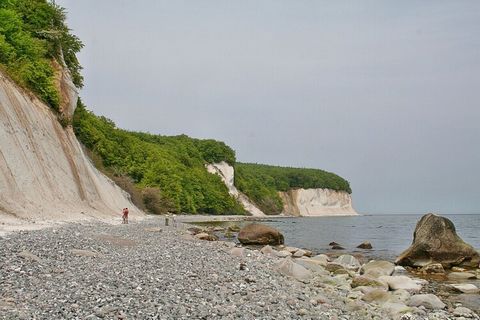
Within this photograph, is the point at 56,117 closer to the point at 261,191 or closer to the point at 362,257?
the point at 362,257

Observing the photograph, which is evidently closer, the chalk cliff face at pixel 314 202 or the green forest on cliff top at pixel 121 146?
the green forest on cliff top at pixel 121 146

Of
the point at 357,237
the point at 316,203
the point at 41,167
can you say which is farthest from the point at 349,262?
the point at 316,203

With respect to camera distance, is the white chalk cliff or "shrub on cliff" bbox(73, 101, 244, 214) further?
the white chalk cliff

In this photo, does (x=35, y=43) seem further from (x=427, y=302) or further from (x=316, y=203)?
(x=316, y=203)

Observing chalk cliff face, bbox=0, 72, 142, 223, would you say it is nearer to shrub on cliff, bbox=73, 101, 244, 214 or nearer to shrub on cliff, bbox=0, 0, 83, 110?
shrub on cliff, bbox=0, 0, 83, 110

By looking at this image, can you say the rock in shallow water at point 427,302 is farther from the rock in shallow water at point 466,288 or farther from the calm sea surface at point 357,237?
the calm sea surface at point 357,237

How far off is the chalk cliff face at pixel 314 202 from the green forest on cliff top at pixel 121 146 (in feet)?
56.0

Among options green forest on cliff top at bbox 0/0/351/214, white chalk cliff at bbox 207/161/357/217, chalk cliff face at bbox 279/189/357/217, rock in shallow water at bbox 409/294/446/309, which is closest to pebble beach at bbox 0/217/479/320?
rock in shallow water at bbox 409/294/446/309

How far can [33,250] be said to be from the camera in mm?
11859

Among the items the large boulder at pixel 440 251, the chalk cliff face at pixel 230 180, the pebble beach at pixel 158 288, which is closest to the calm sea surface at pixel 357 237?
the large boulder at pixel 440 251

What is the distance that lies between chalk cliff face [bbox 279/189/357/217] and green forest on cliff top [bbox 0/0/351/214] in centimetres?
1708

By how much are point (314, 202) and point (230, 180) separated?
55063mm

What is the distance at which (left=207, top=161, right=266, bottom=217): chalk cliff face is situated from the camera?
105812 mm

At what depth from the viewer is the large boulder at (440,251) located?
71.4ft
